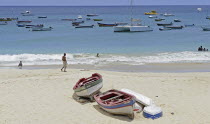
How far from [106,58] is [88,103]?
584 inches

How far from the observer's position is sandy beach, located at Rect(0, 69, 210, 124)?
11.7 meters

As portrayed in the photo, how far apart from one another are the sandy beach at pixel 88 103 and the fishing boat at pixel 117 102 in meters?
0.28

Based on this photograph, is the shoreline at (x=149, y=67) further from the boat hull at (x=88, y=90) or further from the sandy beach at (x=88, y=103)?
the boat hull at (x=88, y=90)

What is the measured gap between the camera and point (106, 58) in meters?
28.3

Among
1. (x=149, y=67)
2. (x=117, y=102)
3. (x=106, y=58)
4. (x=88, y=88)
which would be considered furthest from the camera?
(x=106, y=58)

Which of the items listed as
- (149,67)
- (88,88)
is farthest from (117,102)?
(149,67)

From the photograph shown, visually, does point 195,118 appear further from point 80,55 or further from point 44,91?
point 80,55

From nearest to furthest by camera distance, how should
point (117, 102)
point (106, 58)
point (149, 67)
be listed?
point (117, 102)
point (149, 67)
point (106, 58)

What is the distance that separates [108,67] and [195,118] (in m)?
12.7

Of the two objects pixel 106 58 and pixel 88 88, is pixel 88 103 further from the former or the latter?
pixel 106 58

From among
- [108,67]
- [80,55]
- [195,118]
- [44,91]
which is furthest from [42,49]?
[195,118]

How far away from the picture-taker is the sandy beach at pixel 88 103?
1174 cm

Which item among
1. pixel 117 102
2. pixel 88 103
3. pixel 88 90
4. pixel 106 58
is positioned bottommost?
pixel 88 103

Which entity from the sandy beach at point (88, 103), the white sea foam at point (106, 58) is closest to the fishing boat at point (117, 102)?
the sandy beach at point (88, 103)
